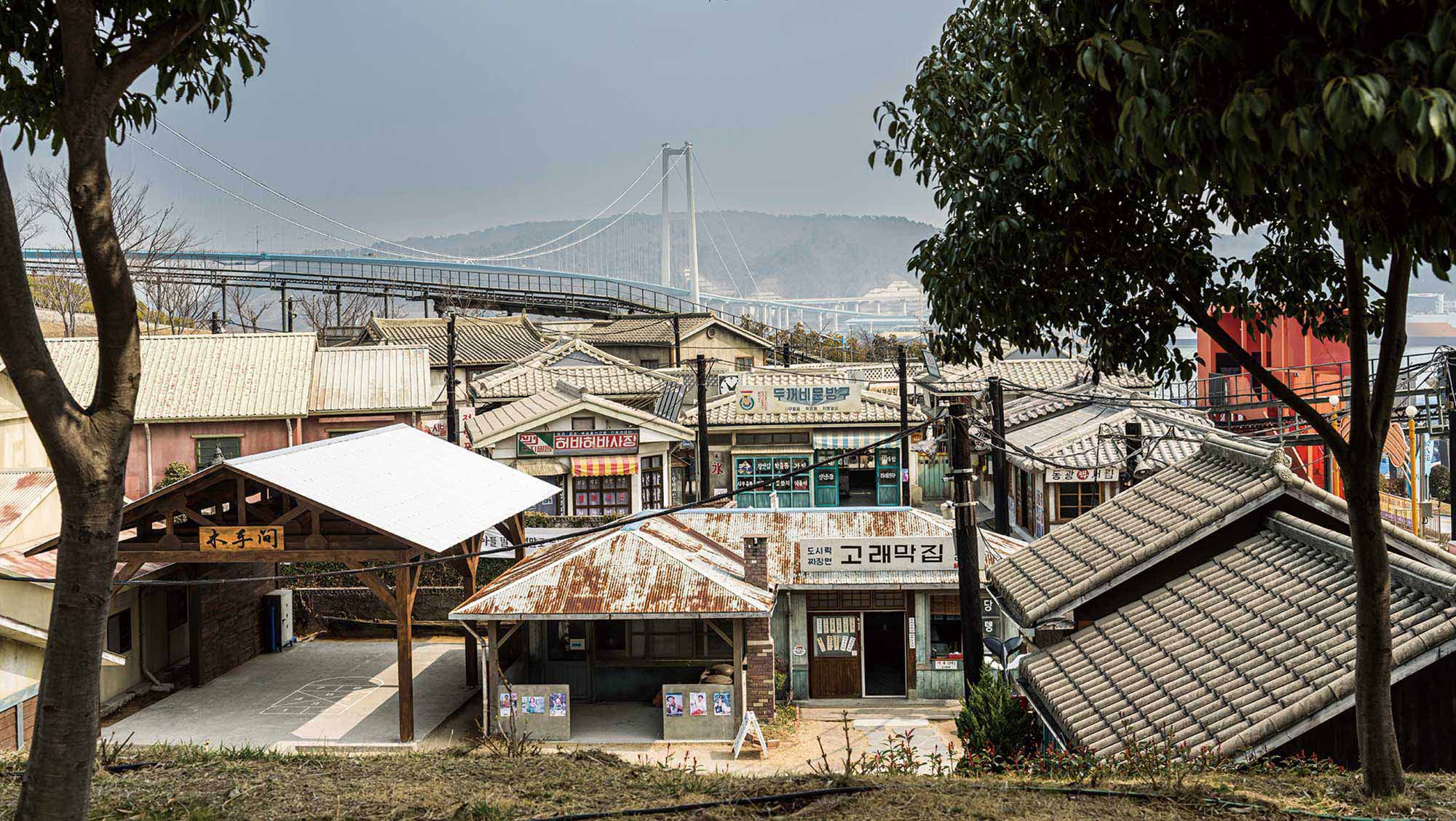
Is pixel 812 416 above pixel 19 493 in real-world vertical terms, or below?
above

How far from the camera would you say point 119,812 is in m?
7.45

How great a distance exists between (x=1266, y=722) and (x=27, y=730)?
16.2 meters

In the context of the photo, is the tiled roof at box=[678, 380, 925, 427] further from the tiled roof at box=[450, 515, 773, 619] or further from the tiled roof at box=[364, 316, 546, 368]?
the tiled roof at box=[364, 316, 546, 368]

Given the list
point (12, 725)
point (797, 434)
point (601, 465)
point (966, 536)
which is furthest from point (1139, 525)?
point (797, 434)


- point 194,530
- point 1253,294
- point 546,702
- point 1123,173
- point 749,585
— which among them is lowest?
point 546,702

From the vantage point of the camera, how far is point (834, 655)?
66.0 feet

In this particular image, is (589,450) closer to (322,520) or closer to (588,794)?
(322,520)

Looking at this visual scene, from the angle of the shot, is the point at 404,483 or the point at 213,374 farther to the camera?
the point at 213,374

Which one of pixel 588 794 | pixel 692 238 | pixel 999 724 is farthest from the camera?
pixel 692 238

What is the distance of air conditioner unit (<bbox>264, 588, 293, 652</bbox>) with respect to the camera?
2395 cm

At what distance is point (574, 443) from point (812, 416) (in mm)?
8228

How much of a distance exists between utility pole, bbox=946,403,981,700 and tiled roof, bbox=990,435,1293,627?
1429 millimetres

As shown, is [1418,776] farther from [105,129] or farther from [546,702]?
[546,702]

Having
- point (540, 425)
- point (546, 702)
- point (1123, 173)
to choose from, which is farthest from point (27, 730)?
point (540, 425)
